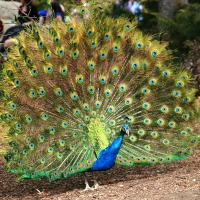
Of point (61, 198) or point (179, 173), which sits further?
point (179, 173)

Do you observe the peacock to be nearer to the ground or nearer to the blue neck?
the blue neck

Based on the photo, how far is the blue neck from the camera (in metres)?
6.25

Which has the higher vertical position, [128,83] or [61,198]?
[128,83]

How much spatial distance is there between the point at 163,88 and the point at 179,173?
3.87 ft

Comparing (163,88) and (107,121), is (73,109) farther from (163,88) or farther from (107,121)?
(163,88)

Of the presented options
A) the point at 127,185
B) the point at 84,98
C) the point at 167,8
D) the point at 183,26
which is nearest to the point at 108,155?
the point at 127,185

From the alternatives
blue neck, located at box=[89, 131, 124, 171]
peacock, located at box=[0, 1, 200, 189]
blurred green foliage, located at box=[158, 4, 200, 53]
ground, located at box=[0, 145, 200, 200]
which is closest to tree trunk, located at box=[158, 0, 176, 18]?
blurred green foliage, located at box=[158, 4, 200, 53]

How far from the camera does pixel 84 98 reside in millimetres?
6680

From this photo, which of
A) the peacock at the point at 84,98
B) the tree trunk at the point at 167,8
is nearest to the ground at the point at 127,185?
the peacock at the point at 84,98

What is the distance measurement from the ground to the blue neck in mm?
341

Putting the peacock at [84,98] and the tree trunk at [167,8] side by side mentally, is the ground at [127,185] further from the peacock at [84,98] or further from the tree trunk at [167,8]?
the tree trunk at [167,8]

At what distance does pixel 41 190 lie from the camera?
23.4 ft

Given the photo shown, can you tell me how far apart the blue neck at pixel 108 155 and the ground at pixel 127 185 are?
341 millimetres

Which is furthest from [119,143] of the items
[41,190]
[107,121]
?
[41,190]
